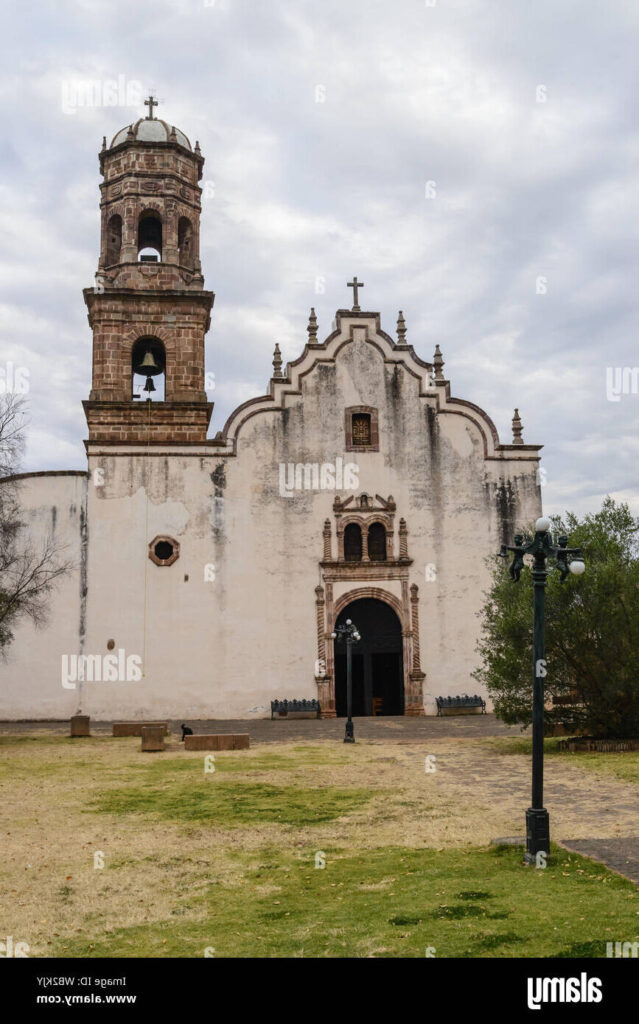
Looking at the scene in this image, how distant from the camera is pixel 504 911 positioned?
689 cm

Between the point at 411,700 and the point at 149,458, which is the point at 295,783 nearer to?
the point at 411,700

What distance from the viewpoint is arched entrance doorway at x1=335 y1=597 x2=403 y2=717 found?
29422mm

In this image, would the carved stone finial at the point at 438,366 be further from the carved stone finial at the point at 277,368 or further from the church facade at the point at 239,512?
the carved stone finial at the point at 277,368

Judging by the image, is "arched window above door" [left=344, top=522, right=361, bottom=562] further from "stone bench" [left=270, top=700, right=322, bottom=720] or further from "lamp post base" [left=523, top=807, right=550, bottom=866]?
"lamp post base" [left=523, top=807, right=550, bottom=866]

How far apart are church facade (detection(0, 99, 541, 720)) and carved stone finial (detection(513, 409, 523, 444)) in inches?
2.6

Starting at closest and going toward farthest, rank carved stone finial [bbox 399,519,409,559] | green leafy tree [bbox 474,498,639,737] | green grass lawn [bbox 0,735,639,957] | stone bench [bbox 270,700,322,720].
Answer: green grass lawn [bbox 0,735,639,957], green leafy tree [bbox 474,498,639,737], stone bench [bbox 270,700,322,720], carved stone finial [bbox 399,519,409,559]

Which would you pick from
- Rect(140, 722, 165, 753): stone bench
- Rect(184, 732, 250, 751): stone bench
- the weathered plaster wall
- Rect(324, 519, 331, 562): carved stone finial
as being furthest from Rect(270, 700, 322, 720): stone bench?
Rect(140, 722, 165, 753): stone bench

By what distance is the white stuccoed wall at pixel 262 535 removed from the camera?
28.0 meters

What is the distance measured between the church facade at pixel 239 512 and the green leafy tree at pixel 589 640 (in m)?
9.53

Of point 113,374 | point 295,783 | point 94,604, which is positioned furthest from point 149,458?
point 295,783

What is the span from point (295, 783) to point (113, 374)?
19.2 meters

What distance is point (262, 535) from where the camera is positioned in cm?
2908

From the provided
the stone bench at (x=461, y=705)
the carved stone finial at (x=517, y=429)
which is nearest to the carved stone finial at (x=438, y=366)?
the carved stone finial at (x=517, y=429)

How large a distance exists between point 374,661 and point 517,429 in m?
9.67
